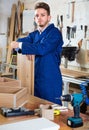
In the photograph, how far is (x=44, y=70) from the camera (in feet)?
7.06

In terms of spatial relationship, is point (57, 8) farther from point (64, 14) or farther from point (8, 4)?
point (8, 4)

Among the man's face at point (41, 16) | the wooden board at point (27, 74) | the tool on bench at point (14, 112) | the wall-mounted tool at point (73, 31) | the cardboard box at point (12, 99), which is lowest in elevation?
the tool on bench at point (14, 112)

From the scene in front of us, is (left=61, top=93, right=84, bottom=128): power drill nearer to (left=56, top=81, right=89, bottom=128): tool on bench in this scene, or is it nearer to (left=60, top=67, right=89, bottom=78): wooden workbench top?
(left=56, top=81, right=89, bottom=128): tool on bench

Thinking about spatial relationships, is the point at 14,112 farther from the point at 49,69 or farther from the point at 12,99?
the point at 49,69

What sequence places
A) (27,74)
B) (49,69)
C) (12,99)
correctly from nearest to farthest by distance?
1. (12,99)
2. (27,74)
3. (49,69)

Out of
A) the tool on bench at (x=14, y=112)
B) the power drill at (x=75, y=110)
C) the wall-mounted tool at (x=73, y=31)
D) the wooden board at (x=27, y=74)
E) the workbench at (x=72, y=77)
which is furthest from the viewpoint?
the wall-mounted tool at (x=73, y=31)

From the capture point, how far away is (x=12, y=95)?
157 cm

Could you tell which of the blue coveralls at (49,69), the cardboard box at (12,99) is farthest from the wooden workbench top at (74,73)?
the cardboard box at (12,99)

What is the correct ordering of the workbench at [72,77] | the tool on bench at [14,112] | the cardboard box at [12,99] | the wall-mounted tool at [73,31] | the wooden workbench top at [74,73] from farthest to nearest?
the wall-mounted tool at [73,31] → the wooden workbench top at [74,73] → the workbench at [72,77] → the cardboard box at [12,99] → the tool on bench at [14,112]

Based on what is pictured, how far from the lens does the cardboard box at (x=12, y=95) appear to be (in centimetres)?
157

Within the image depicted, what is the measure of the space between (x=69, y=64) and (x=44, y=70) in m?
2.27

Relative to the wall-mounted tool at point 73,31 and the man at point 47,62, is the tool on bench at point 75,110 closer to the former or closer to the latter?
the man at point 47,62

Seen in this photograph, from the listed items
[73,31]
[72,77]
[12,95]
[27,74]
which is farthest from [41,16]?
[73,31]

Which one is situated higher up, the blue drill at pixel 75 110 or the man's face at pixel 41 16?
the man's face at pixel 41 16
